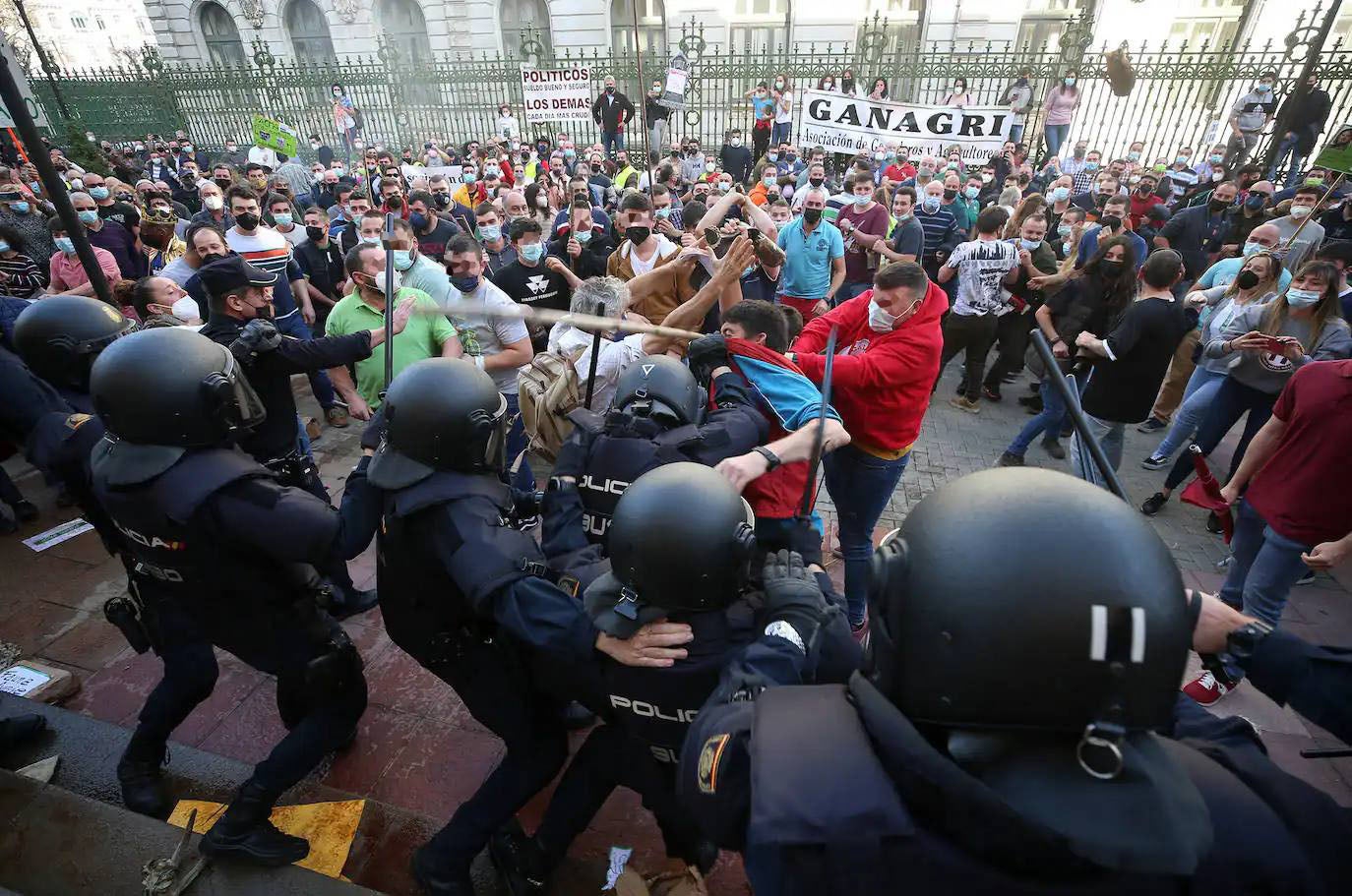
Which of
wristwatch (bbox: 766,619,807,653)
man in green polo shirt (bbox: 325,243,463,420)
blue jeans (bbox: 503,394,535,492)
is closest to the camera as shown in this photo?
wristwatch (bbox: 766,619,807,653)

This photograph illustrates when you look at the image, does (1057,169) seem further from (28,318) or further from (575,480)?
(28,318)

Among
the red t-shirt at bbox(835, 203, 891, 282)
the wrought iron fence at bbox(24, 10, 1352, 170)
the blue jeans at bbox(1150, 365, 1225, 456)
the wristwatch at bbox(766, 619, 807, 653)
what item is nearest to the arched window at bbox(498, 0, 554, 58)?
the wrought iron fence at bbox(24, 10, 1352, 170)

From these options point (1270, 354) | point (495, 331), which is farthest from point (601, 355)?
point (1270, 354)

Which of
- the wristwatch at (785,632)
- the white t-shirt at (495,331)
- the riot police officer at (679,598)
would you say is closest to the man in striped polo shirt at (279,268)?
the white t-shirt at (495,331)

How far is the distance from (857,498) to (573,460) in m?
2.02

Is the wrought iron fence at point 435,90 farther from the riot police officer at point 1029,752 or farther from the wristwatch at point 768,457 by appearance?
the riot police officer at point 1029,752

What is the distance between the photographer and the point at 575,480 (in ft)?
8.68

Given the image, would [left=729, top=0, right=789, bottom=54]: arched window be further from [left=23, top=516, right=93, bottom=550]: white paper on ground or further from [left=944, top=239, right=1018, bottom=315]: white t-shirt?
[left=23, top=516, right=93, bottom=550]: white paper on ground

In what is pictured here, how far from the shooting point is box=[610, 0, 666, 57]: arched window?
24594 mm

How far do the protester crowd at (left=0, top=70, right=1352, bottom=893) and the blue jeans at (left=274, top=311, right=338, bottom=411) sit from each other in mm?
37

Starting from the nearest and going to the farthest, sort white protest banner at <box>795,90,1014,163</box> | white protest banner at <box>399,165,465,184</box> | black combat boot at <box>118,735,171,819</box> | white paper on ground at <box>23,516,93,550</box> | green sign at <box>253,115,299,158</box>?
black combat boot at <box>118,735,171,819</box>
white paper on ground at <box>23,516,93,550</box>
white protest banner at <box>795,90,1014,163</box>
green sign at <box>253,115,299,158</box>
white protest banner at <box>399,165,465,184</box>

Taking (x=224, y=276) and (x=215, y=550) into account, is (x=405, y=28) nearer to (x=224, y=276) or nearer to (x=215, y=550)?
(x=224, y=276)

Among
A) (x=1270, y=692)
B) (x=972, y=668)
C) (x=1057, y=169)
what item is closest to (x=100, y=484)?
(x=972, y=668)

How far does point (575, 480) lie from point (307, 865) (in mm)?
1913
